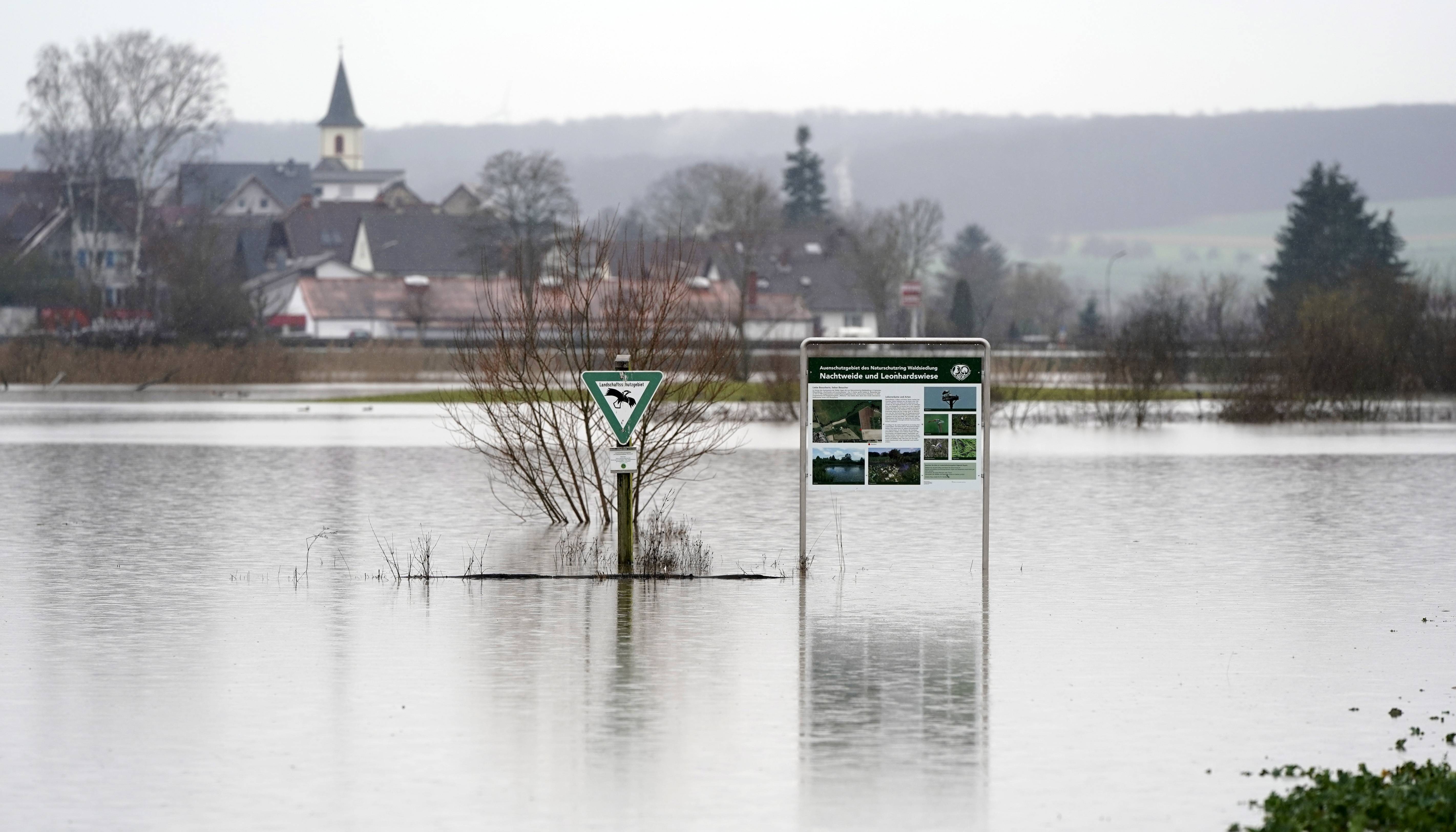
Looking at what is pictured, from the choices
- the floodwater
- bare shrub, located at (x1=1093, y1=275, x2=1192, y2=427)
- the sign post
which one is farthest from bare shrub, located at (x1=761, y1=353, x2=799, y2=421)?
the sign post

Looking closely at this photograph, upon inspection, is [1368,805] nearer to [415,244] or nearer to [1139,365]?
[1139,365]

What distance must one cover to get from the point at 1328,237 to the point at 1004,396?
181 ft

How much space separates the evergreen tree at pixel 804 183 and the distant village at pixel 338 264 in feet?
45.2

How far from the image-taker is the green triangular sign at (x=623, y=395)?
15.4 metres

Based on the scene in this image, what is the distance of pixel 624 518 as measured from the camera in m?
16.2

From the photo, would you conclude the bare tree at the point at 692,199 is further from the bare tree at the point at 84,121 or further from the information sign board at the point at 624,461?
the information sign board at the point at 624,461

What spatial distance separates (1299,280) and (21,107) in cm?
6057

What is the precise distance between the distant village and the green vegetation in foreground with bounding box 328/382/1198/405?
1981cm

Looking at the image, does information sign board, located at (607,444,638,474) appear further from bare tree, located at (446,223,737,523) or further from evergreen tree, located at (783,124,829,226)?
evergreen tree, located at (783,124,829,226)

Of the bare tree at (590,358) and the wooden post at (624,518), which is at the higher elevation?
the bare tree at (590,358)

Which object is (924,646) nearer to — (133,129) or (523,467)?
(523,467)

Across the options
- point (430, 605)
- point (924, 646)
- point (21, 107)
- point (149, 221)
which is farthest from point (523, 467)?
point (149, 221)

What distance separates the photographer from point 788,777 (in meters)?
8.62

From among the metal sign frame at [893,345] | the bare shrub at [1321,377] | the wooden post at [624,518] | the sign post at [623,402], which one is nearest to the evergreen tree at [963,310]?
the bare shrub at [1321,377]
